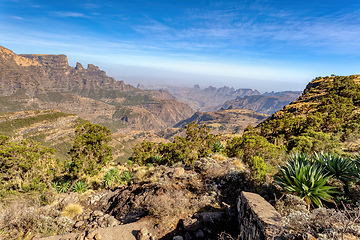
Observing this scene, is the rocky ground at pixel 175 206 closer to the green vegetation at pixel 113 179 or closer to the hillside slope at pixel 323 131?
the green vegetation at pixel 113 179

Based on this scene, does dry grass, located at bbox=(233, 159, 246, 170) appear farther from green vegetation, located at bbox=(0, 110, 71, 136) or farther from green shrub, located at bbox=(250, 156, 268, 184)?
green vegetation, located at bbox=(0, 110, 71, 136)

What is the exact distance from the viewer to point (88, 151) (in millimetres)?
12273

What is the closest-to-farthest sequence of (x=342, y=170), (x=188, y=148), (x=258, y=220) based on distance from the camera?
(x=258, y=220) → (x=342, y=170) → (x=188, y=148)

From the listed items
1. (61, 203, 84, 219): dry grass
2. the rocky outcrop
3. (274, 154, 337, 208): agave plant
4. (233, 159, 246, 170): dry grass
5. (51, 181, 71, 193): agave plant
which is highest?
(274, 154, 337, 208): agave plant

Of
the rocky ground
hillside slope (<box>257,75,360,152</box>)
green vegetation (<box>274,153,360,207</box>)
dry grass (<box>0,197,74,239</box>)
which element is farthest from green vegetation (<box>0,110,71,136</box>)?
A: green vegetation (<box>274,153,360,207</box>)

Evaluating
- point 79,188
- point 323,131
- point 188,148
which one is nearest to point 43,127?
point 79,188

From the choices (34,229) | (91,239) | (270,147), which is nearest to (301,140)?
(270,147)

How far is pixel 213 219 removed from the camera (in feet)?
19.4

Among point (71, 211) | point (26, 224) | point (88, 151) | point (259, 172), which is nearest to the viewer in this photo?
point (26, 224)

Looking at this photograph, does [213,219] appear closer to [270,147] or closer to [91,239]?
[91,239]

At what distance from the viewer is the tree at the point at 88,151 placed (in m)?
11.8

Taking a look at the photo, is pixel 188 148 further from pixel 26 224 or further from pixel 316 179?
pixel 26 224

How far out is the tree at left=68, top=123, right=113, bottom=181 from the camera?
1180 cm

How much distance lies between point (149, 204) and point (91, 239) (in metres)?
2.59
